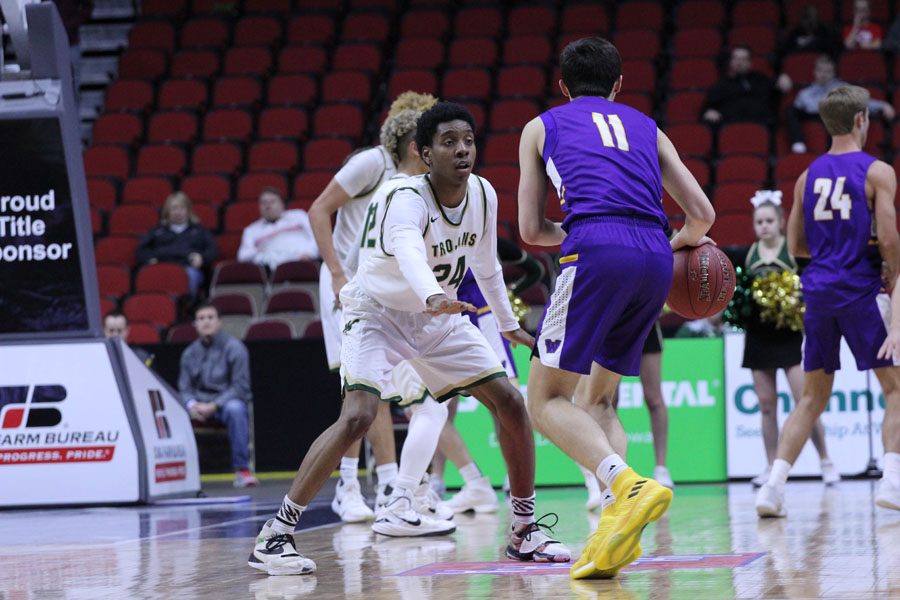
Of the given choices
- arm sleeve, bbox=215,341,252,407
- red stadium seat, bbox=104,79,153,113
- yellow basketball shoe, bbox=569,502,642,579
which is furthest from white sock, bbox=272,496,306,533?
red stadium seat, bbox=104,79,153,113

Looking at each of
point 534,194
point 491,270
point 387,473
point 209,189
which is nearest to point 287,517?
point 491,270

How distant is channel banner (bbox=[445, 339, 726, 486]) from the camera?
9898mm

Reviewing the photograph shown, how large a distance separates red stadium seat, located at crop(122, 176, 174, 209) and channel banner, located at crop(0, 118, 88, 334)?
620 cm

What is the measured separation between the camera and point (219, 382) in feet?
35.2

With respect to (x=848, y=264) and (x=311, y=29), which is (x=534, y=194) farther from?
(x=311, y=29)

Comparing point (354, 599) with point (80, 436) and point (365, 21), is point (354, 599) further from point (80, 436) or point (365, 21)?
point (365, 21)

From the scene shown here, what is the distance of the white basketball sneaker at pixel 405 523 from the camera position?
5945 millimetres

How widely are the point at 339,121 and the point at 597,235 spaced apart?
37.3 ft

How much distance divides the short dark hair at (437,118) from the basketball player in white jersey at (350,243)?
1.37 metres

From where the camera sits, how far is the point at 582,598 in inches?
151

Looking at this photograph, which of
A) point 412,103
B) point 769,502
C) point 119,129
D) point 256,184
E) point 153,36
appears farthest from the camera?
point 153,36

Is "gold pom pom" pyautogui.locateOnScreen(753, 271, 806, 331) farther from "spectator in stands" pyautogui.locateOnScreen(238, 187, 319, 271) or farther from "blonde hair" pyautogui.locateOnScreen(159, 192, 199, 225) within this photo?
"blonde hair" pyautogui.locateOnScreen(159, 192, 199, 225)

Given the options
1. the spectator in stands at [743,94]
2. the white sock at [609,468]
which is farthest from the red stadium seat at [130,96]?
the white sock at [609,468]

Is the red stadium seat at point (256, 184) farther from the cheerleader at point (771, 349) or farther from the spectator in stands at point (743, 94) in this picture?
the cheerleader at point (771, 349)
